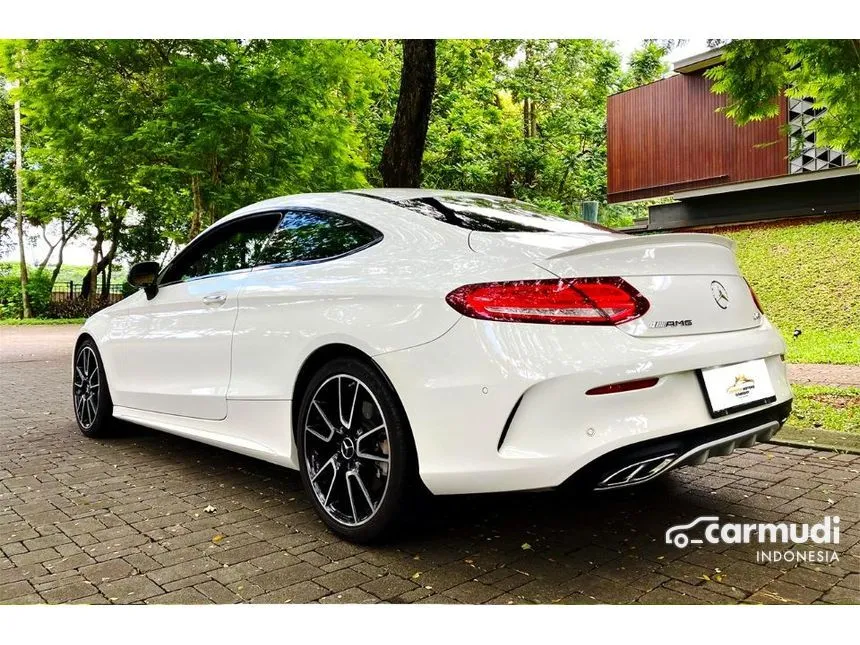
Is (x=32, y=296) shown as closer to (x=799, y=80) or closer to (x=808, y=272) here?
(x=808, y=272)

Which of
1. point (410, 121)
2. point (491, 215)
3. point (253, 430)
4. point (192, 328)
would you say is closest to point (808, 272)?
point (410, 121)

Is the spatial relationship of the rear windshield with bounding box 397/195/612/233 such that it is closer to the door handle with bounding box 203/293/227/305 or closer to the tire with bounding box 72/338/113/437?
the door handle with bounding box 203/293/227/305

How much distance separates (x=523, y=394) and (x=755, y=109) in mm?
4430

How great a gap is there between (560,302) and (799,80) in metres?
3.86

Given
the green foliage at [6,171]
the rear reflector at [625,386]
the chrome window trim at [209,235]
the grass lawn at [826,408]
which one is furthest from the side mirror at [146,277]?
the green foliage at [6,171]

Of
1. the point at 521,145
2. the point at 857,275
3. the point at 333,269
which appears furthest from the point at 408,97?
the point at 857,275

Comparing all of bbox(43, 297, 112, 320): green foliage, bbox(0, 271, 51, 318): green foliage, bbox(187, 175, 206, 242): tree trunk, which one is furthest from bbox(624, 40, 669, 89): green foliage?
bbox(0, 271, 51, 318): green foliage

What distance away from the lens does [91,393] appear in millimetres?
5195

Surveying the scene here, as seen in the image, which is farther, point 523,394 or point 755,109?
point 755,109

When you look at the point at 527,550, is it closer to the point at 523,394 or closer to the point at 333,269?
the point at 523,394

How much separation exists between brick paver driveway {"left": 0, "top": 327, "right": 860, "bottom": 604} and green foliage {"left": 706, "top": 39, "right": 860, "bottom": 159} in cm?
235

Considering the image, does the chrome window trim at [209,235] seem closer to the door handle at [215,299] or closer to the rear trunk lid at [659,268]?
the door handle at [215,299]

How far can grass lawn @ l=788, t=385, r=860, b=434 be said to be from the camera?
5.13 metres

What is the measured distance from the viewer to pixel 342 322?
298cm
